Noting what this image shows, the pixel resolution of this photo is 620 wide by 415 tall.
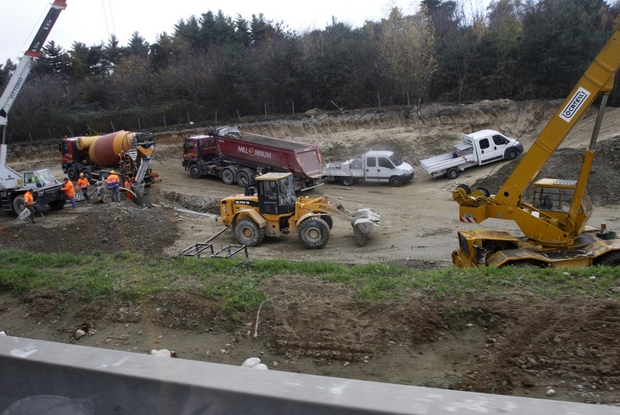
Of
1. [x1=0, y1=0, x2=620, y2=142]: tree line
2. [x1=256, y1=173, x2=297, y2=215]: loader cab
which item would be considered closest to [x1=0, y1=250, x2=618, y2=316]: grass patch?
[x1=256, y1=173, x2=297, y2=215]: loader cab

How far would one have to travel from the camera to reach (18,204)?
57.7 ft

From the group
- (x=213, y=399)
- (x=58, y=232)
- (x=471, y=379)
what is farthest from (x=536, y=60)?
(x=213, y=399)

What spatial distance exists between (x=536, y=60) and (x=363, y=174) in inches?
622

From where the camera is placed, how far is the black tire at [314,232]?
13.4 meters

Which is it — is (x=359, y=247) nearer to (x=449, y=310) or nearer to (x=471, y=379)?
(x=449, y=310)

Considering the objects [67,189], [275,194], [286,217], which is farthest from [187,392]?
[67,189]

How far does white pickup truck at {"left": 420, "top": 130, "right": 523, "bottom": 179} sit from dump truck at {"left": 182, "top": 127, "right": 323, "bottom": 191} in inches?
224

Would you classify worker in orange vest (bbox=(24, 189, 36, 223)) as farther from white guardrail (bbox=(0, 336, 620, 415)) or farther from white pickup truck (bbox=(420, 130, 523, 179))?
white pickup truck (bbox=(420, 130, 523, 179))

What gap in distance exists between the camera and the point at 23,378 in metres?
2.48

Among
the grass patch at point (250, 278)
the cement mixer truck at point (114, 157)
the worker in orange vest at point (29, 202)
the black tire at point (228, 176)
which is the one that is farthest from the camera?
the black tire at point (228, 176)

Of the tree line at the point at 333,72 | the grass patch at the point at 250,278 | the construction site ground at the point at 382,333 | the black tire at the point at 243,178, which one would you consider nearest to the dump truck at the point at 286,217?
the construction site ground at the point at 382,333

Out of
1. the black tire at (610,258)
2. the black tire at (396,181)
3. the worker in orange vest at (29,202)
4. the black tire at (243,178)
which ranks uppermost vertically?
the worker in orange vest at (29,202)

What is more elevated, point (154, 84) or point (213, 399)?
point (154, 84)

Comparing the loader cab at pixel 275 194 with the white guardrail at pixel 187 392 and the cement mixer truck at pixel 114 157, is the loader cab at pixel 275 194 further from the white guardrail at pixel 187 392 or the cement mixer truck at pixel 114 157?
the white guardrail at pixel 187 392
